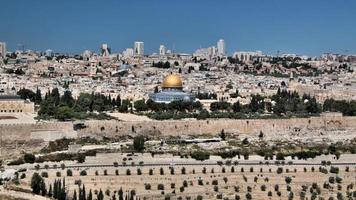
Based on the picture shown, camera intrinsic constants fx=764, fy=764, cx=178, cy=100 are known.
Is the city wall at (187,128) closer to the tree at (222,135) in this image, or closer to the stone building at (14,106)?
the tree at (222,135)

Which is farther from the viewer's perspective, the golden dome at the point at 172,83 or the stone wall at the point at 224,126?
the golden dome at the point at 172,83

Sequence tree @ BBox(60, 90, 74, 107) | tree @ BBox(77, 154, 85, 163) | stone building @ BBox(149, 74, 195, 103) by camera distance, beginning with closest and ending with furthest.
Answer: tree @ BBox(77, 154, 85, 163) → tree @ BBox(60, 90, 74, 107) → stone building @ BBox(149, 74, 195, 103)

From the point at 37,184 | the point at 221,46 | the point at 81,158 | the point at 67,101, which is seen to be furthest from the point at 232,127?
the point at 221,46

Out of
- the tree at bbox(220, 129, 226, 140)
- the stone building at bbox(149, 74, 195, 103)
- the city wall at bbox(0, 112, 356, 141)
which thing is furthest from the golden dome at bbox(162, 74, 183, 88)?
the tree at bbox(220, 129, 226, 140)

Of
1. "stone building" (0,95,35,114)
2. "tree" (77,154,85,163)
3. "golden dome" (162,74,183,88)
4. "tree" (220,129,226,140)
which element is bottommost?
"tree" (77,154,85,163)

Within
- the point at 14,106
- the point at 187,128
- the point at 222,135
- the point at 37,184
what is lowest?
the point at 37,184

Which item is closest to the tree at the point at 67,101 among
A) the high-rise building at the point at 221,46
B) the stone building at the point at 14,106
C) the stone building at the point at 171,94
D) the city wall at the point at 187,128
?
the stone building at the point at 14,106

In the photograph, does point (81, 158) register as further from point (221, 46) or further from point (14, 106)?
point (221, 46)

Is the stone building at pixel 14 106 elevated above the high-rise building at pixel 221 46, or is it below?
below

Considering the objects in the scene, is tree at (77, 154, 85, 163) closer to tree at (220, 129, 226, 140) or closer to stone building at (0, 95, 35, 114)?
tree at (220, 129, 226, 140)

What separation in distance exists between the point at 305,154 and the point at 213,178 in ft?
26.4

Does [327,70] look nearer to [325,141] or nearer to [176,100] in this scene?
[176,100]

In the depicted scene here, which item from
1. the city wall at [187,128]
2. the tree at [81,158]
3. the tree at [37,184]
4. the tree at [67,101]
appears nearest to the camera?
the tree at [37,184]

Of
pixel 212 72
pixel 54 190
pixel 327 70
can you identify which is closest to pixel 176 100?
pixel 54 190
